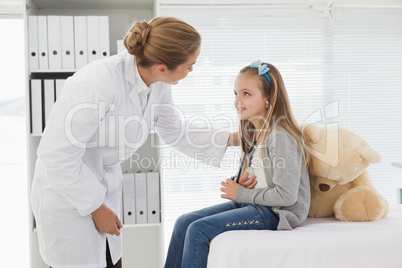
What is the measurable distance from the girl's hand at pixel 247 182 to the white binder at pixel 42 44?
1.30m

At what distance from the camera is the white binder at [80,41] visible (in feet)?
7.60

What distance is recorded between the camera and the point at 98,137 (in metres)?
1.48

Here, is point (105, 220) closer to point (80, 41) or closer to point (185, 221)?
point (185, 221)

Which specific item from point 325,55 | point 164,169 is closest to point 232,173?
point 164,169

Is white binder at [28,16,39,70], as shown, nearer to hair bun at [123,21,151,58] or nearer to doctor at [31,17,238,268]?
doctor at [31,17,238,268]

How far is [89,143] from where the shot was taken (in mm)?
1467

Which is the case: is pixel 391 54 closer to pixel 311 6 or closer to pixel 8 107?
pixel 311 6

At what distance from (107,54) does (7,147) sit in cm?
103

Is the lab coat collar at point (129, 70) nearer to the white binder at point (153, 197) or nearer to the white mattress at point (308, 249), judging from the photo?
the white mattress at point (308, 249)

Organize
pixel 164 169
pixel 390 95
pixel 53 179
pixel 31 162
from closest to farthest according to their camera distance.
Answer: pixel 53 179 → pixel 31 162 → pixel 164 169 → pixel 390 95

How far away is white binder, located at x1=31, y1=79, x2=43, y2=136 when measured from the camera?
7.52ft

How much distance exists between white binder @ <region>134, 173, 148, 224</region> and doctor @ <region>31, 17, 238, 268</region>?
0.76 meters

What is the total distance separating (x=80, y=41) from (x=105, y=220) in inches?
47.3

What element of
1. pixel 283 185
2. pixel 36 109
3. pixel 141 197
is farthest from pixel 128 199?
pixel 283 185
